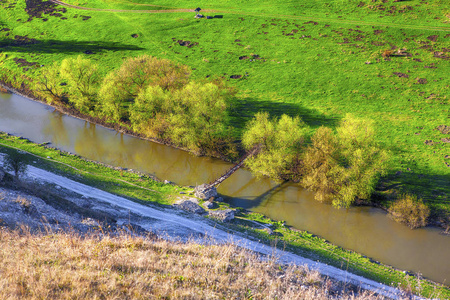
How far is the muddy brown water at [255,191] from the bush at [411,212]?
0.82m

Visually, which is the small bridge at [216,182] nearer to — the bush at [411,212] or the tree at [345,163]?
the tree at [345,163]

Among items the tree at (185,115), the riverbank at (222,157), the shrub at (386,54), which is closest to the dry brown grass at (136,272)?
the riverbank at (222,157)

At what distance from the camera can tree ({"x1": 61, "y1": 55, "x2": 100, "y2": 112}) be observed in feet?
189

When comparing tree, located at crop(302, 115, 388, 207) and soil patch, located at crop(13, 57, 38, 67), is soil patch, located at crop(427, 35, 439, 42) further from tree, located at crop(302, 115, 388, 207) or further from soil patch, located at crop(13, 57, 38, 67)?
soil patch, located at crop(13, 57, 38, 67)

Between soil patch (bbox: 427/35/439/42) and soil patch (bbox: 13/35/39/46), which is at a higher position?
soil patch (bbox: 427/35/439/42)

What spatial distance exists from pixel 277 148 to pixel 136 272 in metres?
30.9

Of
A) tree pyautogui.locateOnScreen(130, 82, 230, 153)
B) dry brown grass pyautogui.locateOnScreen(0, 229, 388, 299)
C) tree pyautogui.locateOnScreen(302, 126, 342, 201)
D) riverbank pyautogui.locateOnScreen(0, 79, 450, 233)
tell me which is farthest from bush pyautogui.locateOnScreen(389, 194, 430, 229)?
tree pyautogui.locateOnScreen(130, 82, 230, 153)

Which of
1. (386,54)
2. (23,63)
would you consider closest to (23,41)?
(23,63)

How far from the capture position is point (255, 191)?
4253 cm

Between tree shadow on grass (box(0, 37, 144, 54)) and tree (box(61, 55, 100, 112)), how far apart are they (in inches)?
741

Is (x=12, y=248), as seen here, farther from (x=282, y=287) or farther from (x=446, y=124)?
(x=446, y=124)

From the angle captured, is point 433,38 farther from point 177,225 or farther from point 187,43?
point 177,225

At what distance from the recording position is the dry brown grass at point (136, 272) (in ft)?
42.4

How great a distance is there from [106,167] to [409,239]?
1495 inches
